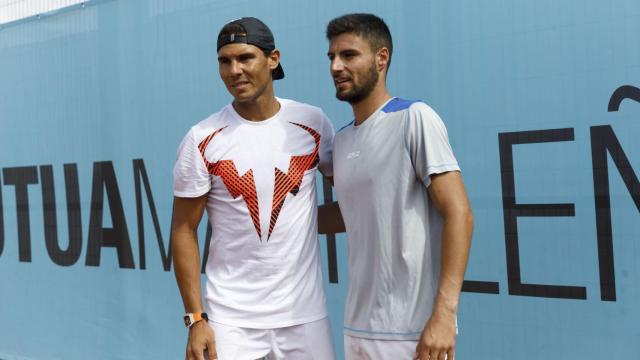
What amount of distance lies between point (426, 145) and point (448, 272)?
0.93ft

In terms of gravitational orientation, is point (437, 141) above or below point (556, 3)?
below

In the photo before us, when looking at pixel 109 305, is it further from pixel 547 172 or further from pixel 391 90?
pixel 547 172

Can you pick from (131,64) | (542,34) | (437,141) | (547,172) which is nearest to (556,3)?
(542,34)

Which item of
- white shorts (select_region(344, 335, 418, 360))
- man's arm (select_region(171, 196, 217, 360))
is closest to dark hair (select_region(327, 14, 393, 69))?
man's arm (select_region(171, 196, 217, 360))

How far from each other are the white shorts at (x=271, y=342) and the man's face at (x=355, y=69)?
648 millimetres

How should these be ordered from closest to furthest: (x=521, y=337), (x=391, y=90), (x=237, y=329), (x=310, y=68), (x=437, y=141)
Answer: (x=437, y=141)
(x=237, y=329)
(x=521, y=337)
(x=391, y=90)
(x=310, y=68)

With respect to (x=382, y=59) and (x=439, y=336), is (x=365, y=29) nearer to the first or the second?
(x=382, y=59)

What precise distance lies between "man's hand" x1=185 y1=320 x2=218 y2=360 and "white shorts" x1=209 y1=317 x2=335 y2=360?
25 millimetres

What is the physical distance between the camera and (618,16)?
7.86 feet

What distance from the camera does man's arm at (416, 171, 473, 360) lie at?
1.79m

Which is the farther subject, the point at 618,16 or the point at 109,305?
the point at 109,305

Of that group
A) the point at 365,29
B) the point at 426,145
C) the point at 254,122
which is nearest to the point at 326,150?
the point at 254,122

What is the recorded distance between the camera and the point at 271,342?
2201 mm

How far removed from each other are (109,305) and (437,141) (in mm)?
2475
